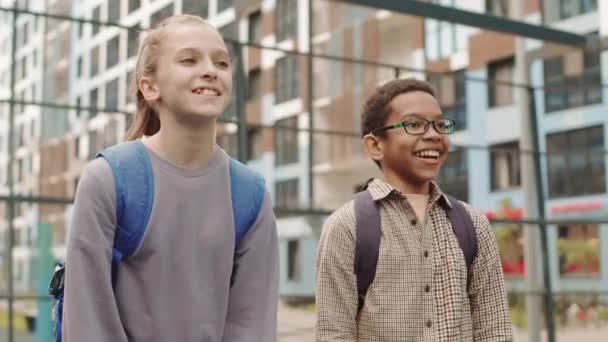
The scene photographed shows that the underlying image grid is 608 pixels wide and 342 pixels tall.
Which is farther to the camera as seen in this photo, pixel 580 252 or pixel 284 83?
pixel 284 83

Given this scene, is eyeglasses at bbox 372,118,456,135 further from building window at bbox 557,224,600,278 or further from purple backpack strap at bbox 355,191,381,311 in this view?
building window at bbox 557,224,600,278

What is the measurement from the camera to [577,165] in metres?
12.7

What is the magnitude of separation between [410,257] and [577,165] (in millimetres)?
11074

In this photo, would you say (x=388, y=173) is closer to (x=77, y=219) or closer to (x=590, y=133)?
(x=77, y=219)

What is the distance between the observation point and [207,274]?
5.55 feet

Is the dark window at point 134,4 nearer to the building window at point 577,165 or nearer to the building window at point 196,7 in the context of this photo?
the building window at point 196,7

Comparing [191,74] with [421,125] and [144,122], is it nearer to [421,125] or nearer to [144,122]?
[144,122]

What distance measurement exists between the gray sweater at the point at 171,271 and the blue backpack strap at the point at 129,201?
1 centimetres

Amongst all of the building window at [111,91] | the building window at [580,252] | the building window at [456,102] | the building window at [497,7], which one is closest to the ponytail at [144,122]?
the building window at [580,252]

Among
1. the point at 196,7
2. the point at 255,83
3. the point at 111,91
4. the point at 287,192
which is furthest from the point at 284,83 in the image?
the point at 196,7

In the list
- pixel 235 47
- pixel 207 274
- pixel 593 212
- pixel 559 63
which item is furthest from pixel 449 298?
pixel 559 63

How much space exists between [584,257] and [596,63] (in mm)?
5248

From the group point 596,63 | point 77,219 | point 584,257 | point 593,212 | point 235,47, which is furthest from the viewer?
point 596,63

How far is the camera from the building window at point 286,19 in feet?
79.4
